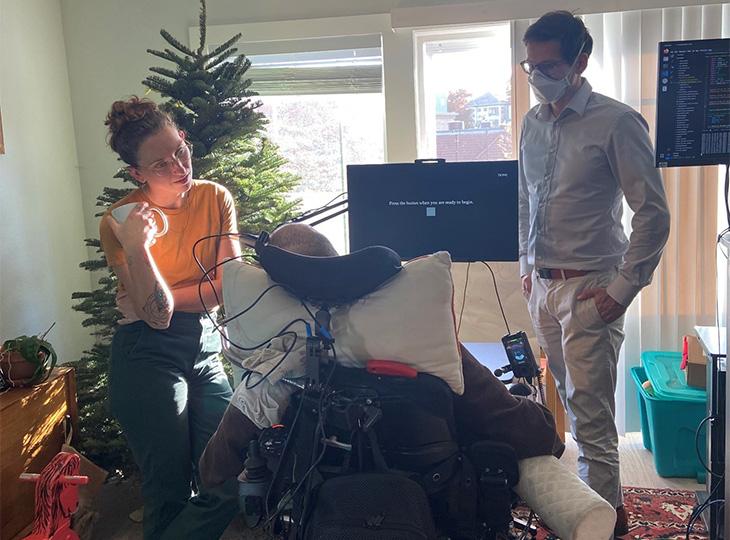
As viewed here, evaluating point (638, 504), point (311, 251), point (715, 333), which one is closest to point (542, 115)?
point (715, 333)

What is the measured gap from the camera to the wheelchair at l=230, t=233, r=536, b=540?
112 cm

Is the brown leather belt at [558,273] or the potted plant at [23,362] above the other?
the brown leather belt at [558,273]

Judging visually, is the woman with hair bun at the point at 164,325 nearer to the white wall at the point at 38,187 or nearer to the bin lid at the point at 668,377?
the white wall at the point at 38,187

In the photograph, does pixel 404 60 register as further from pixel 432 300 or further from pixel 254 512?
pixel 254 512

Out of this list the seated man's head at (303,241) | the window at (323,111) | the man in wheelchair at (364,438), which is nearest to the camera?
the man in wheelchair at (364,438)

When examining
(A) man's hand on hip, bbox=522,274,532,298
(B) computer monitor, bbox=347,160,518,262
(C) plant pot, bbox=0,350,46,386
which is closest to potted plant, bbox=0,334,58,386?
(C) plant pot, bbox=0,350,46,386

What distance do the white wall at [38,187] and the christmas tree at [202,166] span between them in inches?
21.1

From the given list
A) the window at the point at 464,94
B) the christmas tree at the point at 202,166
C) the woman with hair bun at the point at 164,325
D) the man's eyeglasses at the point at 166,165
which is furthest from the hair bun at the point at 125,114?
the window at the point at 464,94

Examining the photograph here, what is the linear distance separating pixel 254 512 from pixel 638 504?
172cm

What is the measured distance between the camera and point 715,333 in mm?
1950

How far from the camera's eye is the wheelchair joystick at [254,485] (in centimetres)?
119

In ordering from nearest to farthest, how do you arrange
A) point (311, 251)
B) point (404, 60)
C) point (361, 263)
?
point (361, 263)
point (311, 251)
point (404, 60)

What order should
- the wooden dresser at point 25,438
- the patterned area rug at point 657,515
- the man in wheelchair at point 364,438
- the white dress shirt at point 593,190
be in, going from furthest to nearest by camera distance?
the patterned area rug at point 657,515, the wooden dresser at point 25,438, the white dress shirt at point 593,190, the man in wheelchair at point 364,438

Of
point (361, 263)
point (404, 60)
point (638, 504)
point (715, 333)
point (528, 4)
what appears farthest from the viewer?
point (404, 60)
